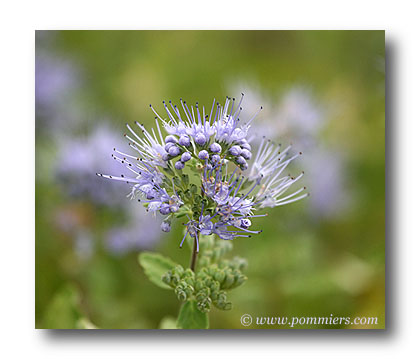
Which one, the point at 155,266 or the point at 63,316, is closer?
the point at 155,266

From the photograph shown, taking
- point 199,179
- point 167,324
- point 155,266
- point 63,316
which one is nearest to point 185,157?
point 199,179

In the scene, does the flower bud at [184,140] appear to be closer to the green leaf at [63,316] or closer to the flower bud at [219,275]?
the flower bud at [219,275]

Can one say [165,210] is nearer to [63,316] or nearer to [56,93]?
[63,316]

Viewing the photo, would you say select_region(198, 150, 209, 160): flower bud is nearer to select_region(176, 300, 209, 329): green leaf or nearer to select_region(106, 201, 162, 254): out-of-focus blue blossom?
select_region(176, 300, 209, 329): green leaf

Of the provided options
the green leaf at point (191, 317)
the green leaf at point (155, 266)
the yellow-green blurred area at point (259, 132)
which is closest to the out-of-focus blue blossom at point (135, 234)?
the yellow-green blurred area at point (259, 132)
